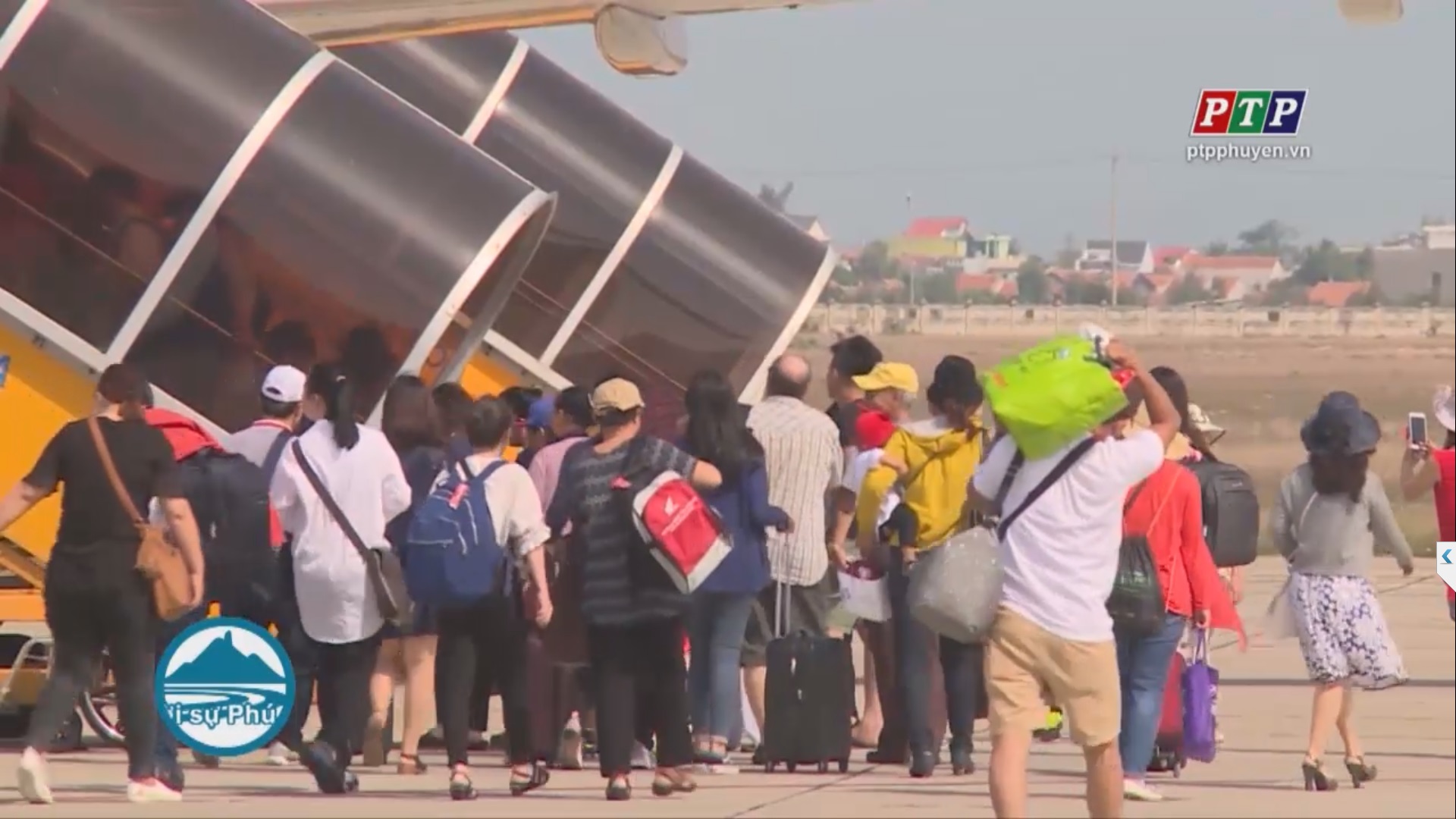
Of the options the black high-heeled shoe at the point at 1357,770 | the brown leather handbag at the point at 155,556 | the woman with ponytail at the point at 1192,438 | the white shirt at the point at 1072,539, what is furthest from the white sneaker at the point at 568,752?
the white shirt at the point at 1072,539

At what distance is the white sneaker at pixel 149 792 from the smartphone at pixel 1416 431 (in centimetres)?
515

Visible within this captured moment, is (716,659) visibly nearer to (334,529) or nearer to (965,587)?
(334,529)

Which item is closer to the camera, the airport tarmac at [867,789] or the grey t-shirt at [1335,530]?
the airport tarmac at [867,789]

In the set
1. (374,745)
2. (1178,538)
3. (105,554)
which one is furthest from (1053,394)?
(374,745)

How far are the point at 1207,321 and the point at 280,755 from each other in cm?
8644

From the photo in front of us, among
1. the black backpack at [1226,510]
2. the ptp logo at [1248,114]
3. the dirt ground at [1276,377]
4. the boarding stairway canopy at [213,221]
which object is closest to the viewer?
the black backpack at [1226,510]

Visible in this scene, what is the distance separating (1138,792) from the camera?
32.9ft

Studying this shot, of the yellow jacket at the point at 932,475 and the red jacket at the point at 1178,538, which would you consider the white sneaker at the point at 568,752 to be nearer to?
the yellow jacket at the point at 932,475

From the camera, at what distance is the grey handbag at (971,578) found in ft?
25.6

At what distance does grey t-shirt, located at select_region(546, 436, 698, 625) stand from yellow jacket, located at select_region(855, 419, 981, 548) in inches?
38.5

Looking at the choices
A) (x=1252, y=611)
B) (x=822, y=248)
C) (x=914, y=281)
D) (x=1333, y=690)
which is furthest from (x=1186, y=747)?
(x=914, y=281)

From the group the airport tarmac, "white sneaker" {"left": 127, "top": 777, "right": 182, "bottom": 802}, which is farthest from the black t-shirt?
the airport tarmac

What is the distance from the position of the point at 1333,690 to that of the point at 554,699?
3074 mm

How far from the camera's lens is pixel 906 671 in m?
10.9
